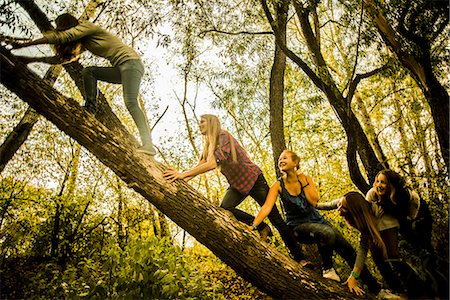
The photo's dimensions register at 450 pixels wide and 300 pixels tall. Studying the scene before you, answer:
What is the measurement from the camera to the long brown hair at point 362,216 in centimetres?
263

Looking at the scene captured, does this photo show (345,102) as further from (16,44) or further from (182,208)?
(16,44)

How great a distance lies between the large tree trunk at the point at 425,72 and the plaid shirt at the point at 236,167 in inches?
82.4

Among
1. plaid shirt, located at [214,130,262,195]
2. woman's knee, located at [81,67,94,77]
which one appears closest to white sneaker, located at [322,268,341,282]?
plaid shirt, located at [214,130,262,195]

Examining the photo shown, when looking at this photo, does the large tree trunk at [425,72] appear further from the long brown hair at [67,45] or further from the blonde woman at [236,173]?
the long brown hair at [67,45]

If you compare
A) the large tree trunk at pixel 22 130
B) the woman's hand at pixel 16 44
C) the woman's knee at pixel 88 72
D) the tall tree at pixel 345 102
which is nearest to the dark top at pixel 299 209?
the tall tree at pixel 345 102

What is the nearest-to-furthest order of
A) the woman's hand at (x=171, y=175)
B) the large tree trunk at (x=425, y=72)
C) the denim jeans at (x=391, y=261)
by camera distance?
the denim jeans at (x=391, y=261) → the woman's hand at (x=171, y=175) → the large tree trunk at (x=425, y=72)

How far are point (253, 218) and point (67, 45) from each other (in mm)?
2459

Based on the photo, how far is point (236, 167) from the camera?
10.6ft

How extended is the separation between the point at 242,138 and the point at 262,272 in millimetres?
7261

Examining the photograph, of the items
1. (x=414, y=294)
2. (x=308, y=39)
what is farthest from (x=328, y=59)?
(x=414, y=294)

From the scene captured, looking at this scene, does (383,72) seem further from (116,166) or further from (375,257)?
(116,166)

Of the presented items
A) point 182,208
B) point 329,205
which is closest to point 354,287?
point 329,205

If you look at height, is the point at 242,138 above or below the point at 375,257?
above

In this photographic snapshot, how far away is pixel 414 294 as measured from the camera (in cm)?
249
